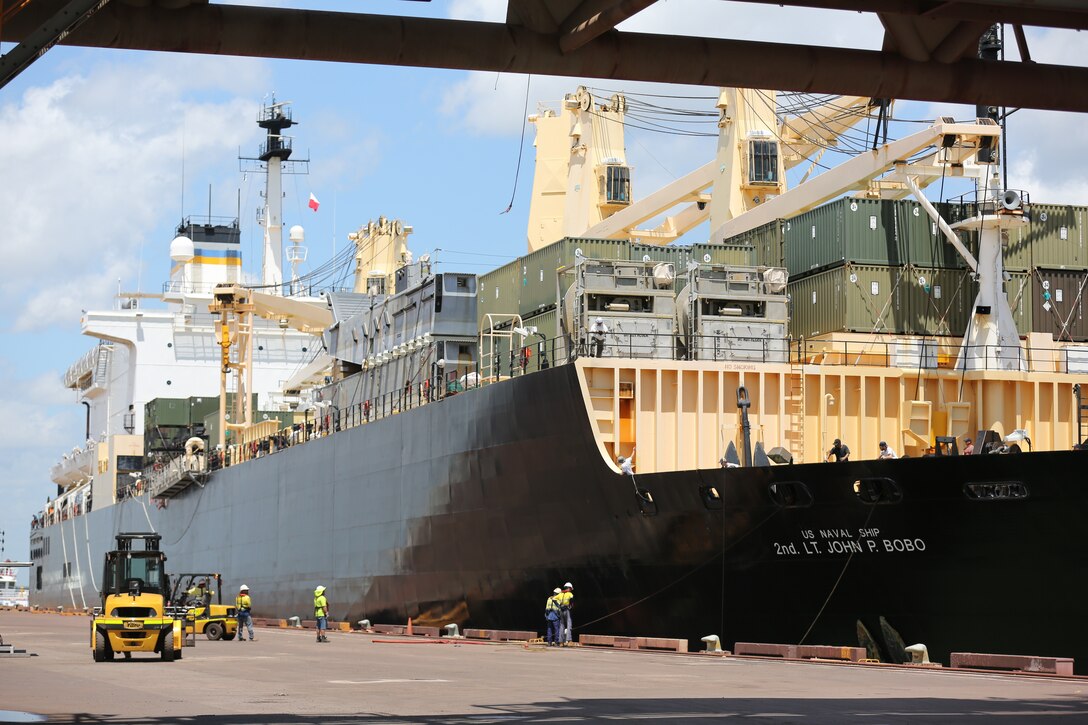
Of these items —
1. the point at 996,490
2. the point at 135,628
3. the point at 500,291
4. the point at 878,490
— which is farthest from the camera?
the point at 500,291

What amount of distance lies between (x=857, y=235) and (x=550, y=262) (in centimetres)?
682

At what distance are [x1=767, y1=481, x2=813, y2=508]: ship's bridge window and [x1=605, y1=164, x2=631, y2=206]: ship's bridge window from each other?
20141 mm

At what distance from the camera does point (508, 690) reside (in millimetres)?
15125

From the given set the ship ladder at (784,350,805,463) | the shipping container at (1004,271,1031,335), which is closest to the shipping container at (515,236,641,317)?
the ship ladder at (784,350,805,463)

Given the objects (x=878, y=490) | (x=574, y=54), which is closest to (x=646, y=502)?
(x=878, y=490)

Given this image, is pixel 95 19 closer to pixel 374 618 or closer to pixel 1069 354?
pixel 1069 354

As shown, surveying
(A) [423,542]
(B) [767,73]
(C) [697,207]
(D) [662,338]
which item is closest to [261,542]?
(A) [423,542]

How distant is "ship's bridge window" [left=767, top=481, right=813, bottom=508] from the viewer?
70.0 ft

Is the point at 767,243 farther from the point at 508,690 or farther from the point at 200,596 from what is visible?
the point at 508,690

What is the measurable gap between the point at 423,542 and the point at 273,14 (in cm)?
2237

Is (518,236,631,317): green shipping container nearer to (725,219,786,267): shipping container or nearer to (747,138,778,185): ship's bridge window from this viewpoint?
(725,219,786,267): shipping container

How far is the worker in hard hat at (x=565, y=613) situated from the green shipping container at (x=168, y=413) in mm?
34414

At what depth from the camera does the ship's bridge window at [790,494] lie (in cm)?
2133

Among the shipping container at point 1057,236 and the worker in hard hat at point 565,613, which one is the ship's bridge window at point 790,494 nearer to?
the worker in hard hat at point 565,613
